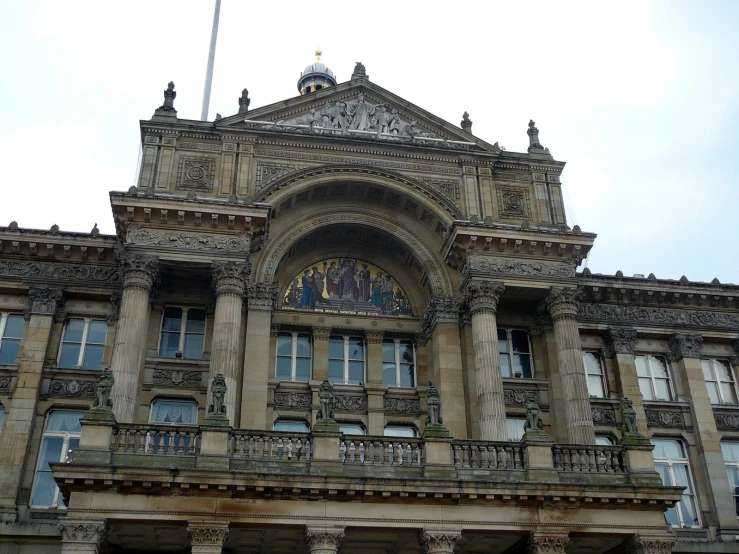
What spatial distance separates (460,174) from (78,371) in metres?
15.2

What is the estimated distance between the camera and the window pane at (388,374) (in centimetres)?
2800

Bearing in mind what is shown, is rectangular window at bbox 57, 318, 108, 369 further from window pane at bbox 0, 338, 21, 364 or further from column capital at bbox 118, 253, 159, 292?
column capital at bbox 118, 253, 159, 292

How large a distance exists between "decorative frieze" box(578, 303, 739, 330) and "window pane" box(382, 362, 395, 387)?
24.2 feet

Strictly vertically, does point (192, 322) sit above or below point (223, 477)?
above

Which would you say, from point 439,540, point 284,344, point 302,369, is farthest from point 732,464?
point 284,344

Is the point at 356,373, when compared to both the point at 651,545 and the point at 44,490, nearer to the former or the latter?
the point at 44,490

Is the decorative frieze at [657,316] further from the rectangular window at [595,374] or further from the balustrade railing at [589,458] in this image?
the balustrade railing at [589,458]

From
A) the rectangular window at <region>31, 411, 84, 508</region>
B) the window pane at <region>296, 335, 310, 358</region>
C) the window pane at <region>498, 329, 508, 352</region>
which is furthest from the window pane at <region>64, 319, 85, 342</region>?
the window pane at <region>498, 329, 508, 352</region>

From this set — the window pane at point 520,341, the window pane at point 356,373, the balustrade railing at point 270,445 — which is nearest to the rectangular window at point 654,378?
the window pane at point 520,341

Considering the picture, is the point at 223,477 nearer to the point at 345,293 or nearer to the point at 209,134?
the point at 345,293

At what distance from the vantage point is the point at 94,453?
758 inches

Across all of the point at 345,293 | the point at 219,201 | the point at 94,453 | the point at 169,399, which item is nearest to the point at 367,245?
the point at 345,293

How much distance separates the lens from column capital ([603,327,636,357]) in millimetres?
29491

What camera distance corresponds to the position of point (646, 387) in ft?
97.1
